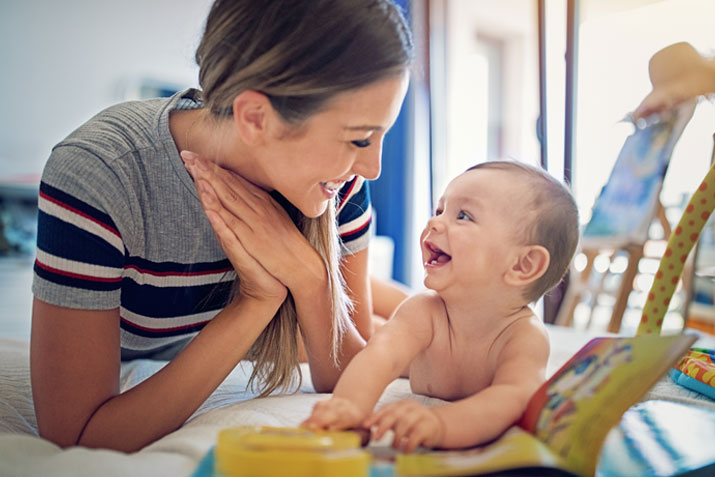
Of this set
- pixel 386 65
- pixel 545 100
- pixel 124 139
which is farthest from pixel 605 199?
pixel 124 139

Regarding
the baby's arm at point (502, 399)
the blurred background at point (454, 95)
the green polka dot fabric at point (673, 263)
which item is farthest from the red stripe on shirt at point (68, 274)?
the blurred background at point (454, 95)

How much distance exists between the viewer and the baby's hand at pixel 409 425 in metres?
0.61

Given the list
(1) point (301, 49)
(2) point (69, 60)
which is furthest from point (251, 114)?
(2) point (69, 60)

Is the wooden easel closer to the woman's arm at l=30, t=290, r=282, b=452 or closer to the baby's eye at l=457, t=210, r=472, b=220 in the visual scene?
the baby's eye at l=457, t=210, r=472, b=220

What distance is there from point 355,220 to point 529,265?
1.27 ft

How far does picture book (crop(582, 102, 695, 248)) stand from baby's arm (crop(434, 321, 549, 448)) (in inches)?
76.9

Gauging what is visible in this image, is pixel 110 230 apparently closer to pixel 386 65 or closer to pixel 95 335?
pixel 95 335

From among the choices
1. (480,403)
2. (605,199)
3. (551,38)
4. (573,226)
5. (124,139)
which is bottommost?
(605,199)

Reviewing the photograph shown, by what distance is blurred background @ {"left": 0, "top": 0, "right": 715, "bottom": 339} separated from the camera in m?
2.96

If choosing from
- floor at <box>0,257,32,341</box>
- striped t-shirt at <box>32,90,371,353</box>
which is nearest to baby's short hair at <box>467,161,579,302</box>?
striped t-shirt at <box>32,90,371,353</box>

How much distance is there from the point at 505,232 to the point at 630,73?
2.66 meters

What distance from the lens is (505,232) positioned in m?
0.90

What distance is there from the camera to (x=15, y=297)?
344 cm

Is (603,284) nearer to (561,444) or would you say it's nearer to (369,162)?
(369,162)
